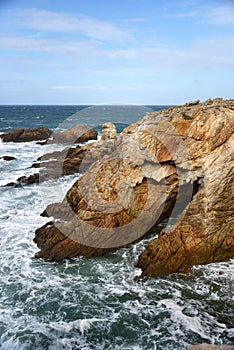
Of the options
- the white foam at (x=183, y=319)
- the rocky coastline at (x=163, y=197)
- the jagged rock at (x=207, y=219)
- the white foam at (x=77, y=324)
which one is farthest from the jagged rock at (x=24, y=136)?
the white foam at (x=183, y=319)

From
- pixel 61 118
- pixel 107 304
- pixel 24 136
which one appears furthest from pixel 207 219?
pixel 61 118

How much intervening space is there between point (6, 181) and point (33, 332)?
57.7 ft

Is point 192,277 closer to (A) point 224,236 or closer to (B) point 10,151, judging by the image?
(A) point 224,236

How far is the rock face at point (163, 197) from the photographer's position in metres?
12.2

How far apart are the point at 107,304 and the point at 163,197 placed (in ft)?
17.2

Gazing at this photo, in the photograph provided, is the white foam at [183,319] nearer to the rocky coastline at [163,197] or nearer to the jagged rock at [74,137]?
the rocky coastline at [163,197]

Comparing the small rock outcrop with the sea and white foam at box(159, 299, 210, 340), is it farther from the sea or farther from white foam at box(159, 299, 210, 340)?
white foam at box(159, 299, 210, 340)

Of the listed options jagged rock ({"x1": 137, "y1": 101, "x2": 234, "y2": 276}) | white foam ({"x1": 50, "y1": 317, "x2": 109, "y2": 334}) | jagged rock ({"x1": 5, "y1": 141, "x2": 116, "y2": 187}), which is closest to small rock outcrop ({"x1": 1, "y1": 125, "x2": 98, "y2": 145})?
jagged rock ({"x1": 5, "y1": 141, "x2": 116, "y2": 187})

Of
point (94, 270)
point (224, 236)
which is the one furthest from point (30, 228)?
point (224, 236)

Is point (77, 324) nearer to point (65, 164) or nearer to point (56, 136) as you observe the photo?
point (65, 164)

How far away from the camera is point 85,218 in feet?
46.1

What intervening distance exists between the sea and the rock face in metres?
0.62

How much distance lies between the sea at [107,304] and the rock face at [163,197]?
62 centimetres

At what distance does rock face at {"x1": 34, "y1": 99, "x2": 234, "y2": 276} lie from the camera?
1217cm
